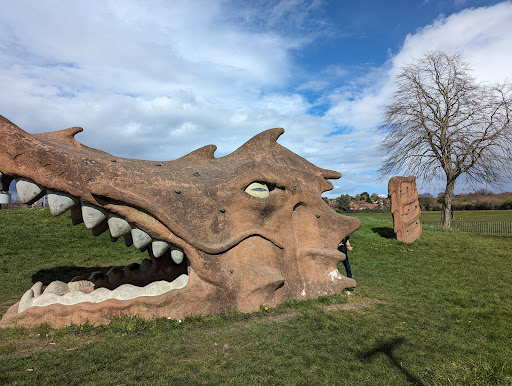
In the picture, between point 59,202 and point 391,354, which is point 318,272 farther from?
point 59,202

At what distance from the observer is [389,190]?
15078 millimetres

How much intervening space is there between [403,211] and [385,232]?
2169 mm

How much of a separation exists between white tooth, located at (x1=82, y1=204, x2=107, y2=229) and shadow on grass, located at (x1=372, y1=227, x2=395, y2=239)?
539 inches

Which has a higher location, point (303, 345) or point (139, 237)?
point (139, 237)

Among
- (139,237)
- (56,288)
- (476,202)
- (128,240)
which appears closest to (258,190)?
(139,237)

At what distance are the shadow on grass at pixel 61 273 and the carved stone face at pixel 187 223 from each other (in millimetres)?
3304

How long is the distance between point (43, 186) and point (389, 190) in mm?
13561

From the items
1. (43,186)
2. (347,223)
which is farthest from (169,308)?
(347,223)

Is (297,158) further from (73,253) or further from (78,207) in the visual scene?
(73,253)

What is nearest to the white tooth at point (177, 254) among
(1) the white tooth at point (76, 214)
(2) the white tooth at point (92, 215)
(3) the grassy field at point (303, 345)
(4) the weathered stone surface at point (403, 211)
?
(3) the grassy field at point (303, 345)

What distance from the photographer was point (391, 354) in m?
4.25

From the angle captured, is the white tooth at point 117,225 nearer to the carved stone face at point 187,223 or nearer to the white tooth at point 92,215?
the carved stone face at point 187,223

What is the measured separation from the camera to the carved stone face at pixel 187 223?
14.2ft

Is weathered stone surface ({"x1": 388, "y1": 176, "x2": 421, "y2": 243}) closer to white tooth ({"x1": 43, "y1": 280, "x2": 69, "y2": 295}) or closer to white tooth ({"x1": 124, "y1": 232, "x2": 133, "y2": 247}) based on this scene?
white tooth ({"x1": 124, "y1": 232, "x2": 133, "y2": 247})
